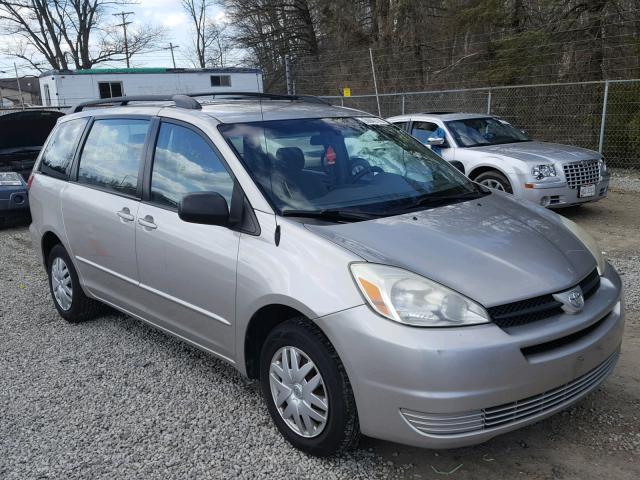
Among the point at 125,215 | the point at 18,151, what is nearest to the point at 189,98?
the point at 125,215

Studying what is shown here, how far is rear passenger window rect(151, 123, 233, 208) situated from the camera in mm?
3326

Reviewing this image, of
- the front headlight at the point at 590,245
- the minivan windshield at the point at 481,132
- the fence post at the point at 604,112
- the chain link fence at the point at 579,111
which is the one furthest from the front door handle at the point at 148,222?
the fence post at the point at 604,112

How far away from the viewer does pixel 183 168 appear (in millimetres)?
3568

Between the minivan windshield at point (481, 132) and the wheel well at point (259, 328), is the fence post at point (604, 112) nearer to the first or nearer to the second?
the minivan windshield at point (481, 132)

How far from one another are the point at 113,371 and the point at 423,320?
2.50 meters

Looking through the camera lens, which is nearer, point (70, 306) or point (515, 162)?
point (70, 306)

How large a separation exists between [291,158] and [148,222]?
1.03 m

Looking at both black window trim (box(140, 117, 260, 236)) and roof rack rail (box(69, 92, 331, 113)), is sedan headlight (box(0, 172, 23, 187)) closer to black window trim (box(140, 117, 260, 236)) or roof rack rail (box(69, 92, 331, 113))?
roof rack rail (box(69, 92, 331, 113))

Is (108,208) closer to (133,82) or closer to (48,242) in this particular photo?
(48,242)

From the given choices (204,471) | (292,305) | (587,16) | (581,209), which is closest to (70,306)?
(204,471)

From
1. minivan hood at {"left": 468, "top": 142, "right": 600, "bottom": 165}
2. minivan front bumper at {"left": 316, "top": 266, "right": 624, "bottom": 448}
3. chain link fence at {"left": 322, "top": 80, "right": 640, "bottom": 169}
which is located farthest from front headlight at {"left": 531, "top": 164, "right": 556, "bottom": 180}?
minivan front bumper at {"left": 316, "top": 266, "right": 624, "bottom": 448}

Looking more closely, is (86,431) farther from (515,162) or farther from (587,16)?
(587,16)

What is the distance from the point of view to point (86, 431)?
3.24m

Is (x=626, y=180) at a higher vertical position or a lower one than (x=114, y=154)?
lower
